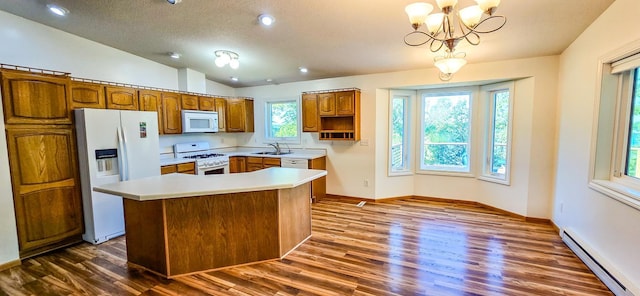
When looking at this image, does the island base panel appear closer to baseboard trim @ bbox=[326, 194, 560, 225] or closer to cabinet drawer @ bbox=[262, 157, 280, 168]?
cabinet drawer @ bbox=[262, 157, 280, 168]

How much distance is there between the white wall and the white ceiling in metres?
0.22

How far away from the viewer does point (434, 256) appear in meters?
2.72

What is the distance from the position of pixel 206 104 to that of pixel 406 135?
3.72 meters

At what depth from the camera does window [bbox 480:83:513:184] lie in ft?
12.9

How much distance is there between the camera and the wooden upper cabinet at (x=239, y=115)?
545 cm

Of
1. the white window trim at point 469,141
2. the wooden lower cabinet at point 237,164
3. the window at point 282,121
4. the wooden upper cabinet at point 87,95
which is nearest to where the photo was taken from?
the wooden upper cabinet at point 87,95

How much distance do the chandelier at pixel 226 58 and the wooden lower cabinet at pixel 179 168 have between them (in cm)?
169

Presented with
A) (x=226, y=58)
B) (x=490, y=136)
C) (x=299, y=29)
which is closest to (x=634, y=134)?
(x=490, y=136)

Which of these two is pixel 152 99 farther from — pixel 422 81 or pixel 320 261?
pixel 422 81

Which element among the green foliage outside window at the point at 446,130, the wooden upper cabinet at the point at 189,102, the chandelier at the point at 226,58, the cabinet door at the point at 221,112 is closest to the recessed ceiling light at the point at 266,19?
the chandelier at the point at 226,58

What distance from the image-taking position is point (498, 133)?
13.6ft

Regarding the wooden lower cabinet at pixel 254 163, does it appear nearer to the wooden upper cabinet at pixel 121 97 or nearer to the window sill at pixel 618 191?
the wooden upper cabinet at pixel 121 97

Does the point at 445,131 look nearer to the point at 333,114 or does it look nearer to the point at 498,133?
the point at 498,133

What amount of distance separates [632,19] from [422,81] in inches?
92.4
